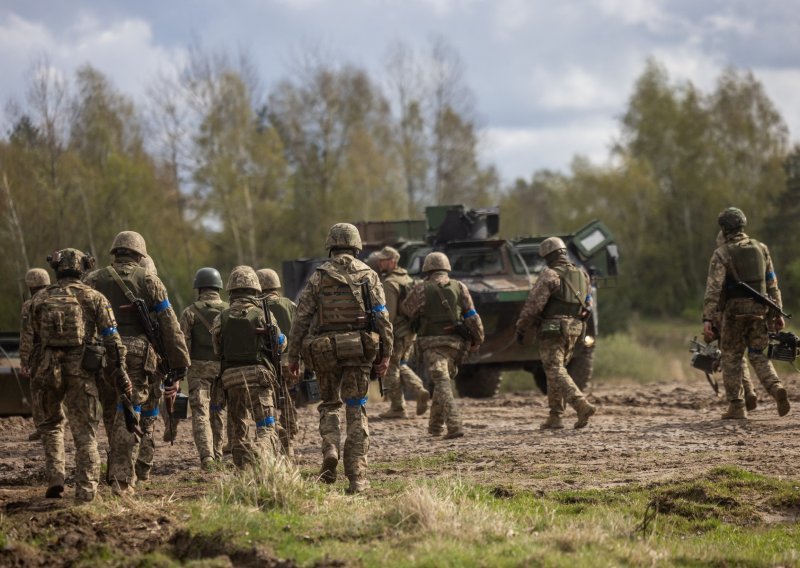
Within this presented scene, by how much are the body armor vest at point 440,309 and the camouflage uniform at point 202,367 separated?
230 centimetres

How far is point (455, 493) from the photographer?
24.8 ft

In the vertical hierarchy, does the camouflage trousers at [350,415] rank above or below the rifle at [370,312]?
below

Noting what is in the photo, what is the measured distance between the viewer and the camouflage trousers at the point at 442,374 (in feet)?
38.6

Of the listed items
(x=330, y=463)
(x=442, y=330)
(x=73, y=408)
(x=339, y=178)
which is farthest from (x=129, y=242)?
(x=339, y=178)

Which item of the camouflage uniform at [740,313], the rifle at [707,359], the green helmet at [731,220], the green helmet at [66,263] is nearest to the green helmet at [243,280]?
the green helmet at [66,263]

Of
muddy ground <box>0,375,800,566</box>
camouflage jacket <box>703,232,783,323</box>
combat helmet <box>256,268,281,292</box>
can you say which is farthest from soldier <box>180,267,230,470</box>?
camouflage jacket <box>703,232,783,323</box>

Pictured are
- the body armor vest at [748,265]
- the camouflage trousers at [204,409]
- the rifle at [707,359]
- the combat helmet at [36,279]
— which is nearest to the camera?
the camouflage trousers at [204,409]

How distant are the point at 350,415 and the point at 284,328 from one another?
2.05m

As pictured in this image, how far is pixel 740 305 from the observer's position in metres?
11.8

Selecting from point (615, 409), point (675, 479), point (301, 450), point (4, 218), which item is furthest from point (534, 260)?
point (4, 218)

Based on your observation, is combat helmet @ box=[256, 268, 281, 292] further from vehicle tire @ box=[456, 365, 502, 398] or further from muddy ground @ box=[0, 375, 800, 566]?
vehicle tire @ box=[456, 365, 502, 398]

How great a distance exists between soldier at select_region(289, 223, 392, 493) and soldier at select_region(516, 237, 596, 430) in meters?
3.67

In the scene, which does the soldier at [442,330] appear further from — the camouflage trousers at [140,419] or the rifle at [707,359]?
the camouflage trousers at [140,419]

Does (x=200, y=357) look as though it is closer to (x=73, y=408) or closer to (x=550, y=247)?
(x=73, y=408)
